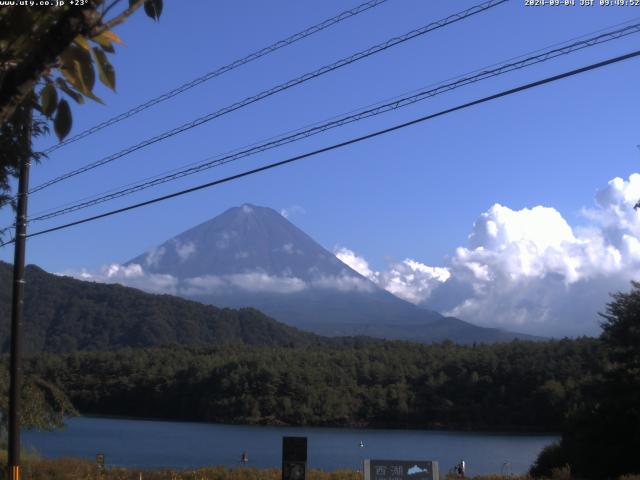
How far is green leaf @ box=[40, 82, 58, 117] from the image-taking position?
359 cm

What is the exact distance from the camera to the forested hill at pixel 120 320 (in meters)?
139

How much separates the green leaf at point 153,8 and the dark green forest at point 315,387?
75027 millimetres

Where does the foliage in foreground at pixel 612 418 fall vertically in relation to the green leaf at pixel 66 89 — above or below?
below

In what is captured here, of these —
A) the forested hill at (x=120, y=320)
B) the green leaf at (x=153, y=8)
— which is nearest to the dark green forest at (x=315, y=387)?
the forested hill at (x=120, y=320)

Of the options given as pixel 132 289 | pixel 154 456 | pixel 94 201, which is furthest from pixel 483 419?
pixel 132 289

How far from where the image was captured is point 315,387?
8750cm

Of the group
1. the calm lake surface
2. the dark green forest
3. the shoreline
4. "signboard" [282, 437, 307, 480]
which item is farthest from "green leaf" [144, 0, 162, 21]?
the dark green forest

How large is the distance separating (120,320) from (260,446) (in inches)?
3852

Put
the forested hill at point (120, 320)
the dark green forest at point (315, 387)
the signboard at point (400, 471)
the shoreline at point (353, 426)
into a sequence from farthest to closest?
the forested hill at point (120, 320)
the dark green forest at point (315, 387)
the shoreline at point (353, 426)
the signboard at point (400, 471)

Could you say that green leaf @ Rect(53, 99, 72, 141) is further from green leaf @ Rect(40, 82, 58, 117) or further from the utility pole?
the utility pole

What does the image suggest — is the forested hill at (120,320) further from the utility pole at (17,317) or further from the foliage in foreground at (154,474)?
the utility pole at (17,317)

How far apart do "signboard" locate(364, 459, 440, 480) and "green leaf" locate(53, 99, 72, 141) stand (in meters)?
9.45

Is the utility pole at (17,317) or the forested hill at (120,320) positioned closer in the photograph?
the utility pole at (17,317)

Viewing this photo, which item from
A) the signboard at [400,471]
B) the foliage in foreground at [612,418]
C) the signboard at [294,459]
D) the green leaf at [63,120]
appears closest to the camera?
the green leaf at [63,120]
